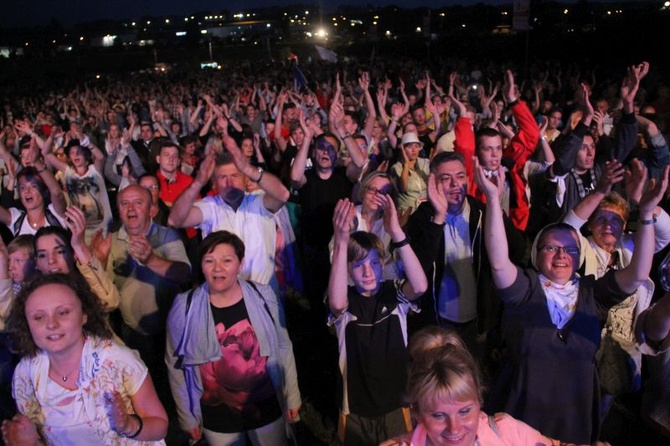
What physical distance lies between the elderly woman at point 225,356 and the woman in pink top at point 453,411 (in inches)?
46.1

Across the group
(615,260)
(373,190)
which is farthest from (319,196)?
(615,260)

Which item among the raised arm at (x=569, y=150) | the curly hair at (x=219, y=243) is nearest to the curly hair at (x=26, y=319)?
the curly hair at (x=219, y=243)

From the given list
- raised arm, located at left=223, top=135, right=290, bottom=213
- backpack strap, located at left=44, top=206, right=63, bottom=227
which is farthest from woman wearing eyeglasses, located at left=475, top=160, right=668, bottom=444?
backpack strap, located at left=44, top=206, right=63, bottom=227

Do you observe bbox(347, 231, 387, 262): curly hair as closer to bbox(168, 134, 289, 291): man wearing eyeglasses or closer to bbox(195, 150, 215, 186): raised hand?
bbox(168, 134, 289, 291): man wearing eyeglasses

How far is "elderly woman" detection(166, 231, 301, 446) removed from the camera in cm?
315

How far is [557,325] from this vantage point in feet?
9.17

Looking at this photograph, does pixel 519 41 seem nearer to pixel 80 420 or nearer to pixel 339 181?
pixel 339 181

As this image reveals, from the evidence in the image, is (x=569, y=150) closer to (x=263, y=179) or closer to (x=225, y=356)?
(x=263, y=179)

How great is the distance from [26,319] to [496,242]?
2.27 meters

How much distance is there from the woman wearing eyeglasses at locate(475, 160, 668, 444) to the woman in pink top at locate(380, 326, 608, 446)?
58 cm

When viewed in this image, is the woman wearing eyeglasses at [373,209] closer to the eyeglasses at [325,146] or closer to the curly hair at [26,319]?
the eyeglasses at [325,146]

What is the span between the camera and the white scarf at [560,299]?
2.81 meters

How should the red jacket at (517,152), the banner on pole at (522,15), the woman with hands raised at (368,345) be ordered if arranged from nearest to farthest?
the woman with hands raised at (368,345) → the red jacket at (517,152) → the banner on pole at (522,15)

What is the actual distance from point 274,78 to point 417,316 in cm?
2153
